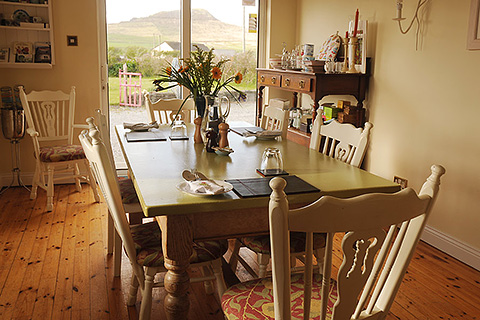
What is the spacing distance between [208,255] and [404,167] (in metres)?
2.14

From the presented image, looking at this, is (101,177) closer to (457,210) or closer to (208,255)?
(208,255)

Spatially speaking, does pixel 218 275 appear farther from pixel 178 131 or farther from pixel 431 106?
pixel 431 106

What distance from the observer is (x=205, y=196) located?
1777mm

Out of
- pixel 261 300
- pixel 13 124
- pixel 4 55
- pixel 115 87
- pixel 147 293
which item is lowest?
pixel 147 293

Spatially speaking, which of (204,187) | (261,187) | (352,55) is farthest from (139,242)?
(352,55)

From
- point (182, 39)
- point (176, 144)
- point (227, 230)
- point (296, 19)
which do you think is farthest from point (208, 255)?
point (296, 19)

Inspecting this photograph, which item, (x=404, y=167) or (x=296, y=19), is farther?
(x=296, y=19)

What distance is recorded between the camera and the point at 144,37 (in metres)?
5.03

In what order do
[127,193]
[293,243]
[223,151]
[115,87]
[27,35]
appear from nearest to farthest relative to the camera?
1. [293,243]
2. [223,151]
3. [127,193]
4. [27,35]
5. [115,87]

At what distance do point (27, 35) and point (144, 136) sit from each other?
89.5 inches

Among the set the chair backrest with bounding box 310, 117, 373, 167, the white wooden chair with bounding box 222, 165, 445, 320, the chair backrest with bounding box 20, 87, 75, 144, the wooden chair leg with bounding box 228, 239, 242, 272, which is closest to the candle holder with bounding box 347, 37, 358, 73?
the chair backrest with bounding box 310, 117, 373, 167

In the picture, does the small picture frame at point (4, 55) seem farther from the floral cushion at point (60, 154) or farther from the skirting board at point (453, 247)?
the skirting board at point (453, 247)

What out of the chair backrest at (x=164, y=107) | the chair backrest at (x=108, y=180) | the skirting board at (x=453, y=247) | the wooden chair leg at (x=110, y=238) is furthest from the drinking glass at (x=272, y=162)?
the chair backrest at (x=164, y=107)

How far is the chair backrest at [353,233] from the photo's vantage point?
3.81 ft
